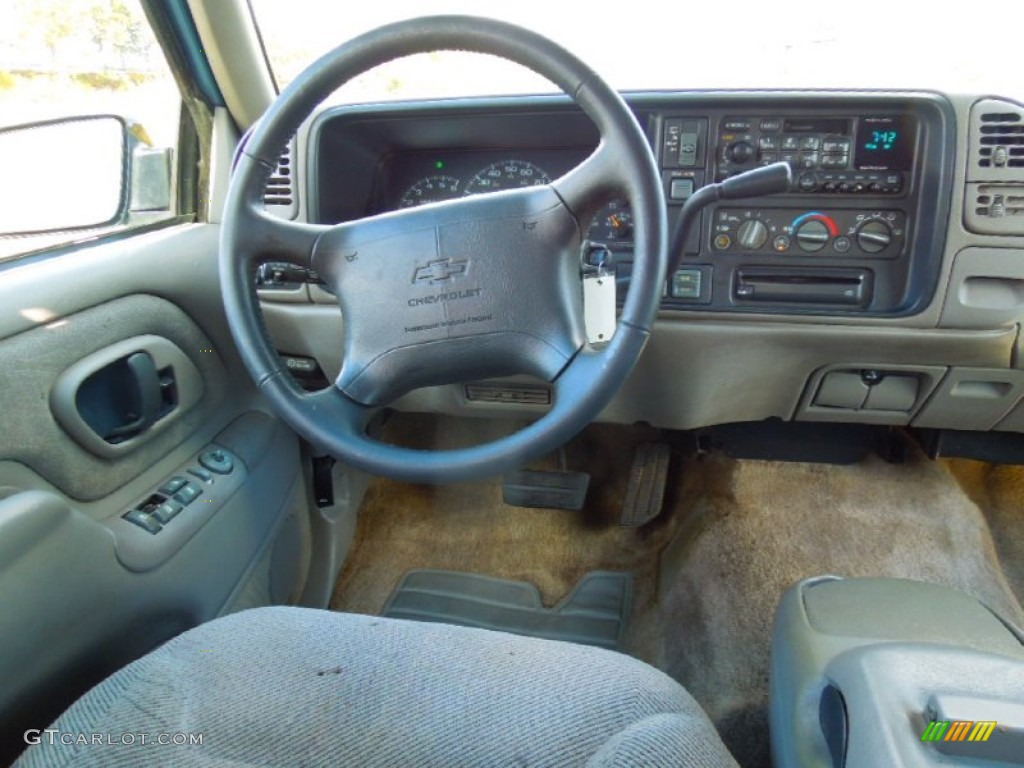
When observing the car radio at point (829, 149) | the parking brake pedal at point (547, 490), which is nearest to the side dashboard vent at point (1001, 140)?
the car radio at point (829, 149)

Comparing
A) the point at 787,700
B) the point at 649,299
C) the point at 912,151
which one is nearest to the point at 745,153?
the point at 912,151

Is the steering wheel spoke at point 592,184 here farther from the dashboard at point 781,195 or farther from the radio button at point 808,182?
the radio button at point 808,182

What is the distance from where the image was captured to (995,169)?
1274mm

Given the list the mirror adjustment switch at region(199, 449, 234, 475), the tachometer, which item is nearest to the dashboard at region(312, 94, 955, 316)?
the tachometer

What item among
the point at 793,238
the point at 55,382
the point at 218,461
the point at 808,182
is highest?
A: the point at 808,182

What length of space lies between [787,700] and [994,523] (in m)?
1.14

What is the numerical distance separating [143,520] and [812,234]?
132cm

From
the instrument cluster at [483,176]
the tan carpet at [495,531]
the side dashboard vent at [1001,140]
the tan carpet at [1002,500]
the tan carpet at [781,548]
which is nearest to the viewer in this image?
the side dashboard vent at [1001,140]

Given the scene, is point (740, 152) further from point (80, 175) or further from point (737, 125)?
point (80, 175)

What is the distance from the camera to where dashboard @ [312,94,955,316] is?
1.33m

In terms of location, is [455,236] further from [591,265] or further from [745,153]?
[745,153]

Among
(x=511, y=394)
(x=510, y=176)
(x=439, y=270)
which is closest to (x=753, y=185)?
(x=439, y=270)

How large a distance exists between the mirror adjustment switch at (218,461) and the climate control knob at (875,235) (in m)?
1.33

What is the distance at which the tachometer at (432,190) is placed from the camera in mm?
1618
